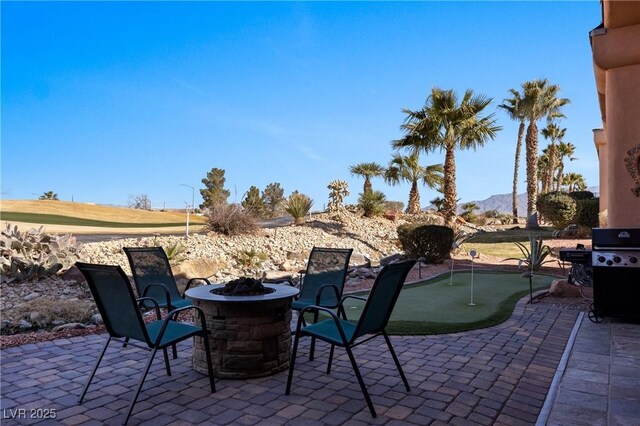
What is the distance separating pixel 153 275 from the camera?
4613 mm

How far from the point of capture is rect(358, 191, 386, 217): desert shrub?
1781cm

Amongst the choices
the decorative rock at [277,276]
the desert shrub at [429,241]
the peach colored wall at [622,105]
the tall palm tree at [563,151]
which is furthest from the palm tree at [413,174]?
the tall palm tree at [563,151]

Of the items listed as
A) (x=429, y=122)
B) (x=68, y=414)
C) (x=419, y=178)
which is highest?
(x=429, y=122)

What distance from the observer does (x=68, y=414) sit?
2717mm

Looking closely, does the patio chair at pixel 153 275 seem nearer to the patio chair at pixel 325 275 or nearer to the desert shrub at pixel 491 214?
the patio chair at pixel 325 275

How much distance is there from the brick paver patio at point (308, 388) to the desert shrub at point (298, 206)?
12.3 meters

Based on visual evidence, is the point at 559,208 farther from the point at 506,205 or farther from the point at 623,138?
the point at 506,205

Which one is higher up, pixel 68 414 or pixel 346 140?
pixel 346 140

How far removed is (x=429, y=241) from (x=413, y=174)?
31.7ft

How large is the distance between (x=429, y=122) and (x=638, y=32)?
9.38 metres

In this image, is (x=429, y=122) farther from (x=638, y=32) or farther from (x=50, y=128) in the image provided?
(x=50, y=128)

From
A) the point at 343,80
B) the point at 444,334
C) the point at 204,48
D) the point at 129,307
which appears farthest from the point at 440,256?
the point at 129,307

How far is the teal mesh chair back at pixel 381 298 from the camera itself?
287 cm

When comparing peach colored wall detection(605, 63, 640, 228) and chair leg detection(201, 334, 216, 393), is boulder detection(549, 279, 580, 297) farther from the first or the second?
chair leg detection(201, 334, 216, 393)
